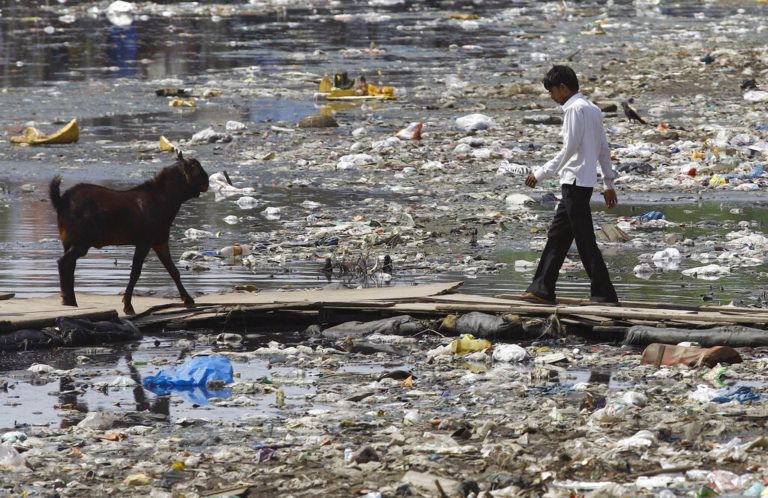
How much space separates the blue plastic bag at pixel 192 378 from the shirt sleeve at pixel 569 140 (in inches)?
84.9

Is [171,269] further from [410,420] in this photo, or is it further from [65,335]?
[410,420]

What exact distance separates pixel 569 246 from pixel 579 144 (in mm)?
594

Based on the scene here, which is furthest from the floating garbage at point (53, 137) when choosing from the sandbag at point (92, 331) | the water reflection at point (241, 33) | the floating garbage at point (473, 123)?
the sandbag at point (92, 331)

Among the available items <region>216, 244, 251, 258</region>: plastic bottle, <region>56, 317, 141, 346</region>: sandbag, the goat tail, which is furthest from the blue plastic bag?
<region>216, 244, 251, 258</region>: plastic bottle

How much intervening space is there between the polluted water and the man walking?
371 mm

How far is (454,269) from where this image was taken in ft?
35.0

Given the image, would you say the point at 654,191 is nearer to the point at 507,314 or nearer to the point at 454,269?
the point at 454,269

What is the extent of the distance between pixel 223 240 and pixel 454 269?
209 cm

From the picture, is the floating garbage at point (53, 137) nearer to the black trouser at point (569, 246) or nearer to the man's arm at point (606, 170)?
the black trouser at point (569, 246)

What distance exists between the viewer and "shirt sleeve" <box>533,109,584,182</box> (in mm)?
8391

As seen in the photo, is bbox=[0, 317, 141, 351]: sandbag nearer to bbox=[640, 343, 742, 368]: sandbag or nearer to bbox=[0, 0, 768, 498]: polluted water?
bbox=[0, 0, 768, 498]: polluted water

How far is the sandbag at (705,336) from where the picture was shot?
786 cm

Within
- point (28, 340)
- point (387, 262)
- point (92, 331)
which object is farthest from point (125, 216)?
point (387, 262)

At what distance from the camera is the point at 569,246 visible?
861 cm
